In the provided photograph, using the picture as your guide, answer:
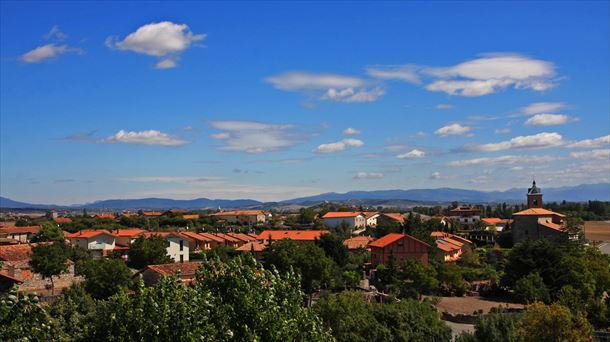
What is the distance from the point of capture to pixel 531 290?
141 feet

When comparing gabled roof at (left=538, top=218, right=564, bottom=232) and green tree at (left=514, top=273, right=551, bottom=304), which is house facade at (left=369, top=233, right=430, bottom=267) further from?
gabled roof at (left=538, top=218, right=564, bottom=232)

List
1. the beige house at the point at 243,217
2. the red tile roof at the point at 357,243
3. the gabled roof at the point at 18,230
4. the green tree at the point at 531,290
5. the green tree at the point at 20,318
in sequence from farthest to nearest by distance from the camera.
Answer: the beige house at the point at 243,217
the gabled roof at the point at 18,230
the red tile roof at the point at 357,243
the green tree at the point at 531,290
the green tree at the point at 20,318

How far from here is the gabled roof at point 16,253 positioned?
50125 mm

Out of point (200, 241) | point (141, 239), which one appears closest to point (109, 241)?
point (200, 241)

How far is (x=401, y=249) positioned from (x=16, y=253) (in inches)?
1363

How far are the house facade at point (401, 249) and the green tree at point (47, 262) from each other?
2862 centimetres

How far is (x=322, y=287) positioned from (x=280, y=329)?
35.6 metres

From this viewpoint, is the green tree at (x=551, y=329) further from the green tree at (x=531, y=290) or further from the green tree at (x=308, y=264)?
the green tree at (x=308, y=264)

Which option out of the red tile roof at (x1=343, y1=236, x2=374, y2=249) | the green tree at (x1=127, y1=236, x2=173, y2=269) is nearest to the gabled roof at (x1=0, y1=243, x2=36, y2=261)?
the green tree at (x1=127, y1=236, x2=173, y2=269)

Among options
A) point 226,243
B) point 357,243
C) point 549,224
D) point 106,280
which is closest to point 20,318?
point 106,280

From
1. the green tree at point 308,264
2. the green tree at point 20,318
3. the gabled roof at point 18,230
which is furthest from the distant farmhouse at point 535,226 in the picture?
the green tree at point 20,318

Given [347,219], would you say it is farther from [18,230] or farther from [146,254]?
[146,254]

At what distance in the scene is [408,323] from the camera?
26.4 meters

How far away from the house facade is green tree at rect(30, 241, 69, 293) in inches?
1127
